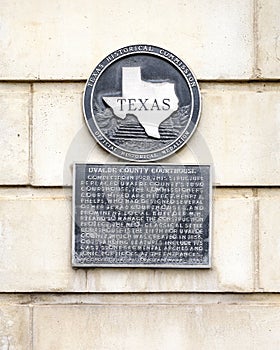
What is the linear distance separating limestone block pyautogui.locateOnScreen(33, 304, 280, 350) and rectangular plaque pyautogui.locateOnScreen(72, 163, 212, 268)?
31 centimetres

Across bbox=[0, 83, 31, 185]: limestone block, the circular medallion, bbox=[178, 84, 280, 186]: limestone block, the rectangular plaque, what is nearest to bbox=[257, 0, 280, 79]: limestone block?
bbox=[178, 84, 280, 186]: limestone block

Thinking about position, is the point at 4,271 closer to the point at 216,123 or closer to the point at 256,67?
the point at 216,123

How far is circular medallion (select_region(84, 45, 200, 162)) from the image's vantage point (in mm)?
5730

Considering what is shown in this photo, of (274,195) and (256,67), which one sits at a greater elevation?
(256,67)

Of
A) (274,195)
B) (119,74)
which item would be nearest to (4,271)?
(119,74)

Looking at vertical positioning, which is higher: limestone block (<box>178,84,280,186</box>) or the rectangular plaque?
limestone block (<box>178,84,280,186</box>)

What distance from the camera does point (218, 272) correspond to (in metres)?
5.77

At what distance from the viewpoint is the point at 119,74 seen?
18.9 feet

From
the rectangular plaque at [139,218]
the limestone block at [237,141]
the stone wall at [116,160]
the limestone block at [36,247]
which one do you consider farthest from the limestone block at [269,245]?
the limestone block at [36,247]

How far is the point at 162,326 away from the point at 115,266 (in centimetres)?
51

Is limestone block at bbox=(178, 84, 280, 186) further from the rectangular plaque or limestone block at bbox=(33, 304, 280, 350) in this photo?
limestone block at bbox=(33, 304, 280, 350)

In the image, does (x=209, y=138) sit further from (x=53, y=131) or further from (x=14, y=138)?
(x=14, y=138)

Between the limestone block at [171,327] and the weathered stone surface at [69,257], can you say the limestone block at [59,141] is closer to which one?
the weathered stone surface at [69,257]

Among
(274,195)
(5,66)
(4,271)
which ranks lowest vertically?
(4,271)
